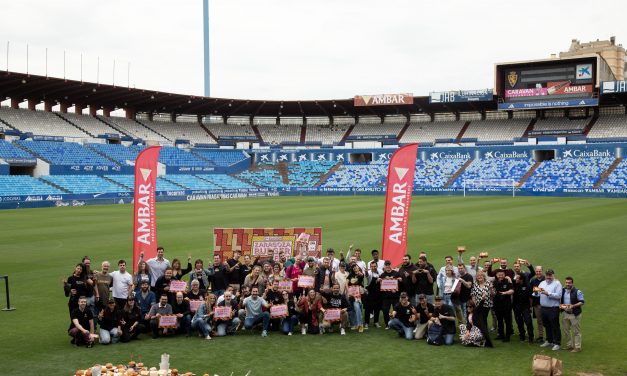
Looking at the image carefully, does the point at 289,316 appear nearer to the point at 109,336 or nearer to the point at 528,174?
the point at 109,336

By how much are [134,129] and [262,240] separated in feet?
218

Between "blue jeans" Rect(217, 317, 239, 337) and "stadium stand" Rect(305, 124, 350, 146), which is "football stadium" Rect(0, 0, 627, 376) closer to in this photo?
"blue jeans" Rect(217, 317, 239, 337)

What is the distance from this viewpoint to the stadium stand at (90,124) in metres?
73.6

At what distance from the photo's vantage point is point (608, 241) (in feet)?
84.9

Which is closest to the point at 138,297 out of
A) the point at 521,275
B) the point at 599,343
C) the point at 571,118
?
the point at 521,275

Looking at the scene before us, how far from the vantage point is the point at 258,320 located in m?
12.9

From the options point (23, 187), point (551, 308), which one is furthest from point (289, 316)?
point (23, 187)

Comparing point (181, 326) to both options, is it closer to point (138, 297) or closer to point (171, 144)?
point (138, 297)

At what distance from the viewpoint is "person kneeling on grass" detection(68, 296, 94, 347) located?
11.7 meters

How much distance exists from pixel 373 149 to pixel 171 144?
27.8 metres

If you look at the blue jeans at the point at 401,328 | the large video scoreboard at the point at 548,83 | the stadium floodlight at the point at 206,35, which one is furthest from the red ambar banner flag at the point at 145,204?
the stadium floodlight at the point at 206,35

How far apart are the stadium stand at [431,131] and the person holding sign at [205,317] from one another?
73.2 m

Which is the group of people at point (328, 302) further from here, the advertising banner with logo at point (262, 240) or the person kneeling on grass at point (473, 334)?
the advertising banner with logo at point (262, 240)

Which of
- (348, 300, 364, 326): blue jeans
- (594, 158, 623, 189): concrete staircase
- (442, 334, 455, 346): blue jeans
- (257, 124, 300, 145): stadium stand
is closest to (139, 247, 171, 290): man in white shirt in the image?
(348, 300, 364, 326): blue jeans
